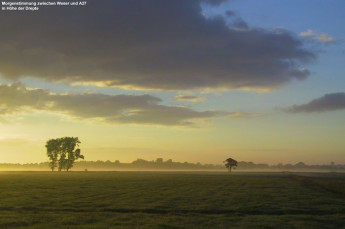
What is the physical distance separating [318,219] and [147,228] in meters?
16.1

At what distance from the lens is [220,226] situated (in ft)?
102

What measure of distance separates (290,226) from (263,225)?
2168 mm

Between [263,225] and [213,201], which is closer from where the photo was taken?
[263,225]

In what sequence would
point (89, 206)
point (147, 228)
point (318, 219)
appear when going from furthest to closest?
point (89, 206)
point (318, 219)
point (147, 228)

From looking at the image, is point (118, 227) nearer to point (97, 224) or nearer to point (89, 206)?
point (97, 224)

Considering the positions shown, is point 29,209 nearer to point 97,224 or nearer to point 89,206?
point 89,206

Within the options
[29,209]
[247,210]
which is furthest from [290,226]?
[29,209]

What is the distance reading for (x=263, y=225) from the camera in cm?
3191

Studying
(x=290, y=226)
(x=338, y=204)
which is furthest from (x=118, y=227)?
(x=338, y=204)

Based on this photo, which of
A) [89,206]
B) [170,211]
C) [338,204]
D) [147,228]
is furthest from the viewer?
[338,204]

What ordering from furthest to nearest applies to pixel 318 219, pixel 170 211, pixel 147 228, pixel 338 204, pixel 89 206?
pixel 338 204 → pixel 89 206 → pixel 170 211 → pixel 318 219 → pixel 147 228

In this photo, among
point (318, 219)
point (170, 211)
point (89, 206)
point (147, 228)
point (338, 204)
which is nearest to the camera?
point (147, 228)

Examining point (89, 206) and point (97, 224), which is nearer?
point (97, 224)

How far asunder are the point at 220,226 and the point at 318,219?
1024 centimetres
